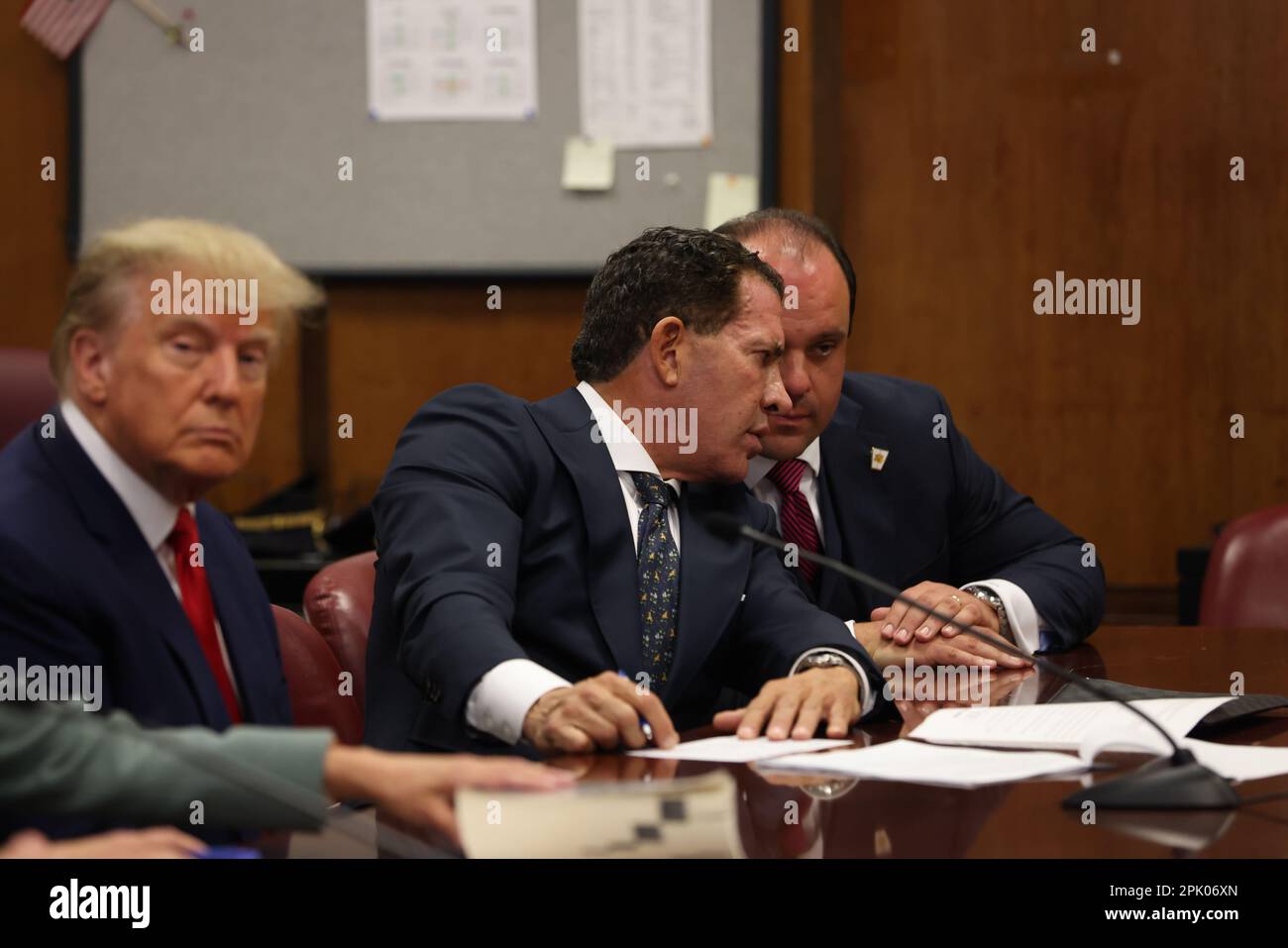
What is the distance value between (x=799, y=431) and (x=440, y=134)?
2.07 m

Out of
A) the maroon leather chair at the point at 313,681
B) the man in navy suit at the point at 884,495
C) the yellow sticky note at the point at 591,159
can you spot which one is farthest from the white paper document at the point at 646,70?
the maroon leather chair at the point at 313,681

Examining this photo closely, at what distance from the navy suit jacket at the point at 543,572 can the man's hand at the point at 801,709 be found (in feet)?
0.30

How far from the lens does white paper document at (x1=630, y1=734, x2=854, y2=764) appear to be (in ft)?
5.09

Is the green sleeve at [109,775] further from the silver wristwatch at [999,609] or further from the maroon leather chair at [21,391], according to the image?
the maroon leather chair at [21,391]

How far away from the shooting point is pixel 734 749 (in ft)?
5.27

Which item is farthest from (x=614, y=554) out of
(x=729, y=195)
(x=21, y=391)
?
(x=729, y=195)

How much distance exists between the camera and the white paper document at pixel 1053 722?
1608mm

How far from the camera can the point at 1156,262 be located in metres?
4.26

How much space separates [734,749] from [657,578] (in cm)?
43

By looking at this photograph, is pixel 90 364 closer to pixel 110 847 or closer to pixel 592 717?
pixel 110 847

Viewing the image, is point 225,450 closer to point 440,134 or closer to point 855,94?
point 440,134

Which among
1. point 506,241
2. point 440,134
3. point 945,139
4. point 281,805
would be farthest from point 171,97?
point 281,805

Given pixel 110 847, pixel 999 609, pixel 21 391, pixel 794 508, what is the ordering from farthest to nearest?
pixel 21 391, pixel 794 508, pixel 999 609, pixel 110 847

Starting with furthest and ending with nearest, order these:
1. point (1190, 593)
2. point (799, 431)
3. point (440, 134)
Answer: point (440, 134)
point (1190, 593)
point (799, 431)
